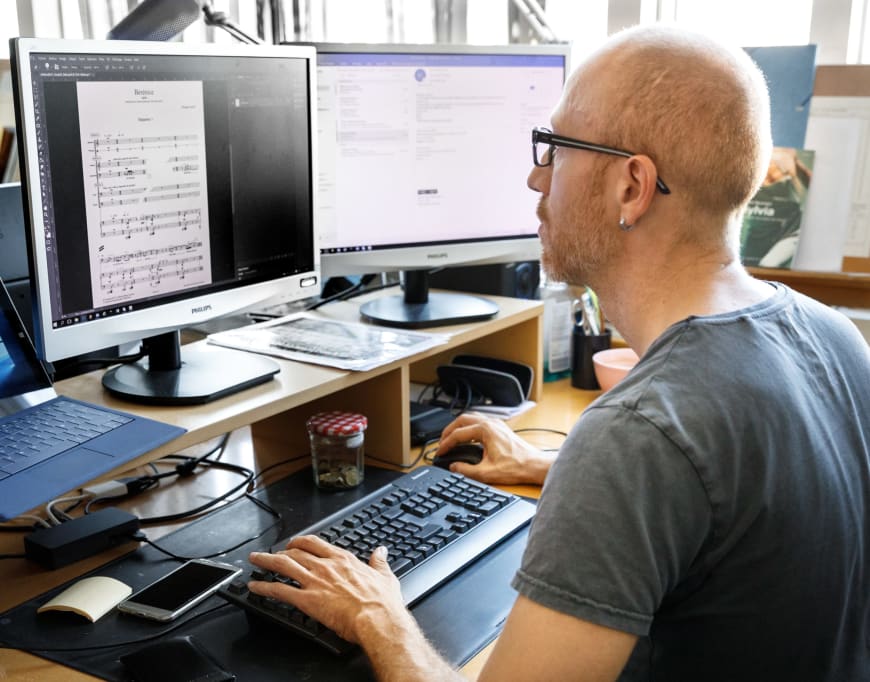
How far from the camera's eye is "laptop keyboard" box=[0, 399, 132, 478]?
3.38 ft

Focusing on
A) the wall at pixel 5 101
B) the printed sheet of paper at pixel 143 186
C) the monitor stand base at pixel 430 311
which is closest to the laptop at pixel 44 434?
the printed sheet of paper at pixel 143 186

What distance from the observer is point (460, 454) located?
1472 mm

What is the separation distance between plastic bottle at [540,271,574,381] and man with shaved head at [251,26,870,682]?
0.77 metres

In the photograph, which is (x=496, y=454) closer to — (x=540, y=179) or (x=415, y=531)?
(x=415, y=531)

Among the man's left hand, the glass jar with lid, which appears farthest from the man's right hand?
the man's left hand

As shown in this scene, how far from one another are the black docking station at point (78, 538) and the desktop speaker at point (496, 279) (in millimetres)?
869

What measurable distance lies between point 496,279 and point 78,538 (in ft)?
3.16

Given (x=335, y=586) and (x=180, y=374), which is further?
(x=180, y=374)

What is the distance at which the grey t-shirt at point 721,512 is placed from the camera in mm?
788

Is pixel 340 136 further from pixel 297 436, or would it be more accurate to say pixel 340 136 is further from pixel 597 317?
pixel 597 317

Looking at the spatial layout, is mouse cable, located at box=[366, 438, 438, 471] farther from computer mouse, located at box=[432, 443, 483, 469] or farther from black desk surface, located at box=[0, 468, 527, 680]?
black desk surface, located at box=[0, 468, 527, 680]

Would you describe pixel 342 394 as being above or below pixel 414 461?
above

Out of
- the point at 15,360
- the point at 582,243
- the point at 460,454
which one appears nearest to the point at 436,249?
the point at 460,454

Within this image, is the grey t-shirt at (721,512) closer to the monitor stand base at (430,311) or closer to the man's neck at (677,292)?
the man's neck at (677,292)
